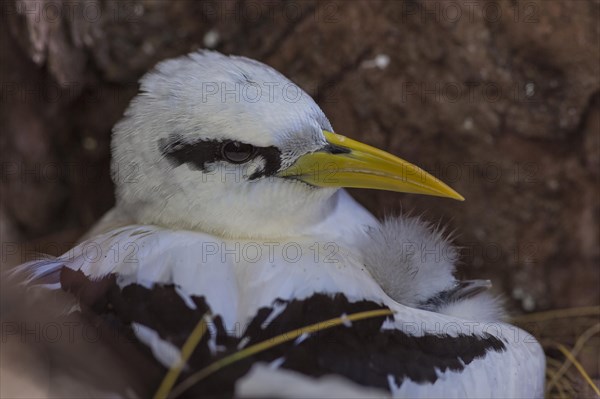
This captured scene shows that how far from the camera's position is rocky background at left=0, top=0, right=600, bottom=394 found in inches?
117

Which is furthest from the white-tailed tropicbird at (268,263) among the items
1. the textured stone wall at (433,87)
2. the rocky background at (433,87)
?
the textured stone wall at (433,87)

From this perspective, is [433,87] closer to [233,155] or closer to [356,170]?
[356,170]

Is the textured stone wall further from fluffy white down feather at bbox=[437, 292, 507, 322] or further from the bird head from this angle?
the bird head

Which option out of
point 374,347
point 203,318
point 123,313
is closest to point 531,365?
point 374,347

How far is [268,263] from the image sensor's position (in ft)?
7.22

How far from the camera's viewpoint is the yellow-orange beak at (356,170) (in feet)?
7.79

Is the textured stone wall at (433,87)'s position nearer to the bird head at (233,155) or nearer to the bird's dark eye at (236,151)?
the bird head at (233,155)

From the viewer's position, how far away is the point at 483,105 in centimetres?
306

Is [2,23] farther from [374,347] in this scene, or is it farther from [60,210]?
[374,347]

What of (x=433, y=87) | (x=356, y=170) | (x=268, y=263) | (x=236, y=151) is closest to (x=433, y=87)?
(x=433, y=87)

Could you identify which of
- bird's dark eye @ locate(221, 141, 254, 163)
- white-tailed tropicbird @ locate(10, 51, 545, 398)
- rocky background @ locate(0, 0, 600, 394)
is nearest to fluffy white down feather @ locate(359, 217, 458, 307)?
white-tailed tropicbird @ locate(10, 51, 545, 398)

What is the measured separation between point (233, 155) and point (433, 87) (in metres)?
1.20

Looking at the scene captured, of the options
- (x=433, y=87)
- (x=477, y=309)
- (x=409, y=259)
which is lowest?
(x=477, y=309)

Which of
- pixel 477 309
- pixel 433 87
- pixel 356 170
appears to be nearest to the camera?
pixel 356 170
